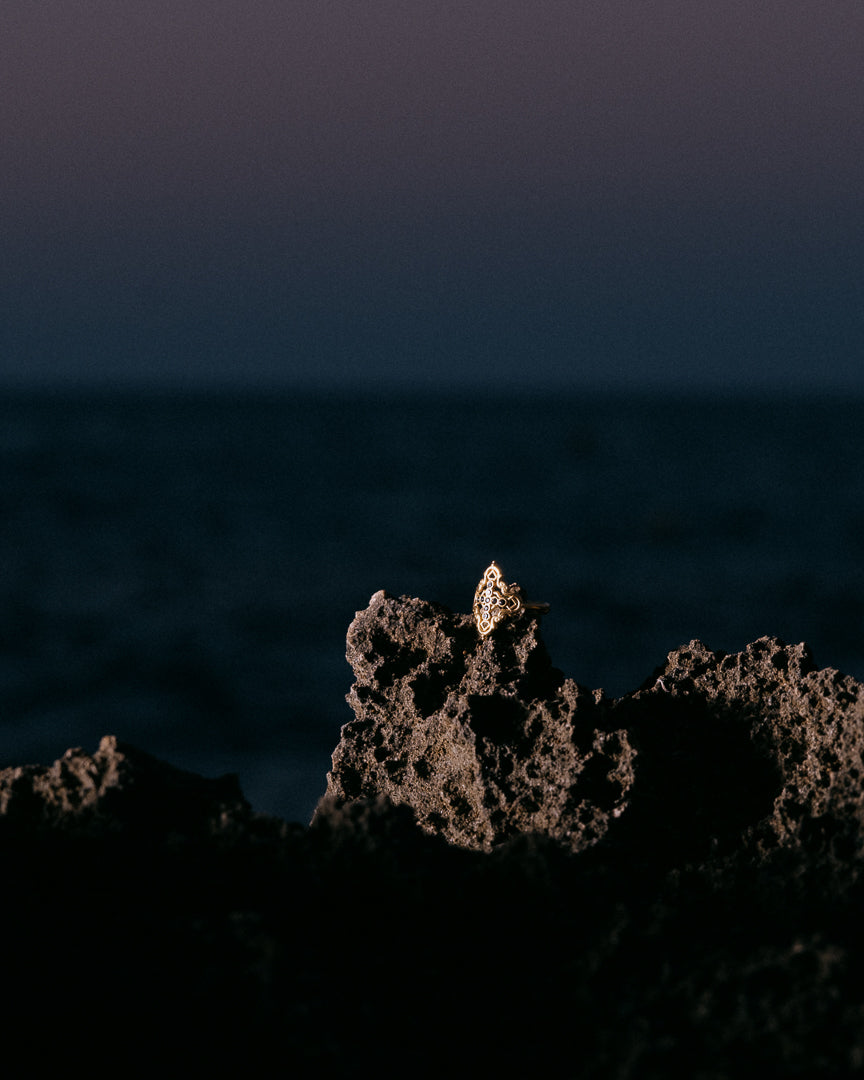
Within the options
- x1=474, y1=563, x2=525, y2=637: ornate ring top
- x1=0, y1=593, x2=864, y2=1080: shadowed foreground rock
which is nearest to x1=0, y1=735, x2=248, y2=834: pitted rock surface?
x1=0, y1=593, x2=864, y2=1080: shadowed foreground rock

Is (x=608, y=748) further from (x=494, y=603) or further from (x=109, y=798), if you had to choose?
(x=109, y=798)

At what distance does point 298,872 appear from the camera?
6.15 feet

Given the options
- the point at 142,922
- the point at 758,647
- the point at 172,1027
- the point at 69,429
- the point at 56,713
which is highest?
the point at 69,429

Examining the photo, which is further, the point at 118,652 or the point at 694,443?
the point at 694,443

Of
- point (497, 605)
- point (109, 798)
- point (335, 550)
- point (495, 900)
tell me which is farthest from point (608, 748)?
point (335, 550)

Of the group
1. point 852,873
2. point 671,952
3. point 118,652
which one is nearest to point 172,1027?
point 671,952

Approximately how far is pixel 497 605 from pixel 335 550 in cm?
3419

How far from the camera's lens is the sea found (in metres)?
23.0

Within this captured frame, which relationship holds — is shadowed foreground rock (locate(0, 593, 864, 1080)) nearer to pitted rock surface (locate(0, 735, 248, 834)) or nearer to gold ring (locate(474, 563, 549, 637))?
pitted rock surface (locate(0, 735, 248, 834))

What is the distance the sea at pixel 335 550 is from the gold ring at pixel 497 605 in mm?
1097

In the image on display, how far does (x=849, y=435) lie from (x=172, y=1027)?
71010 mm

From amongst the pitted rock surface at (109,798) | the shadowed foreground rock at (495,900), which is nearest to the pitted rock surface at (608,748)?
the shadowed foreground rock at (495,900)

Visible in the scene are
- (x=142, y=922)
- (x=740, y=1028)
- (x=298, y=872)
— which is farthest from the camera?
(x=298, y=872)

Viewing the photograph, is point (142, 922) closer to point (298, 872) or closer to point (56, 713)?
point (298, 872)
